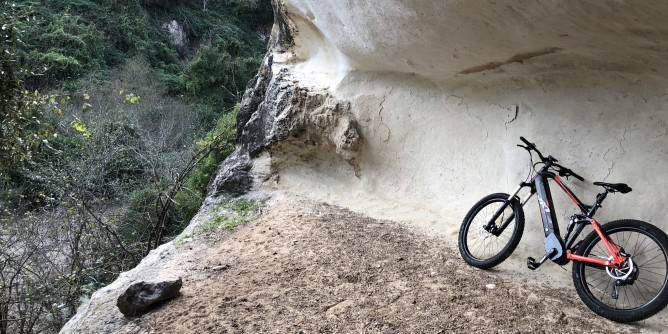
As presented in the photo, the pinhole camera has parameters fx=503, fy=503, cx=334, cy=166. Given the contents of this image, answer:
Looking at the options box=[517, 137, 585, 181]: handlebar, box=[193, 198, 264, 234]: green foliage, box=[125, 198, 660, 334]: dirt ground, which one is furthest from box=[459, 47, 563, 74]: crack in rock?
box=[193, 198, 264, 234]: green foliage

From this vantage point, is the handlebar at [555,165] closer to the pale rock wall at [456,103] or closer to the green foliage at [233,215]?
the pale rock wall at [456,103]

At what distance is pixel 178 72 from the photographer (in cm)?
1783

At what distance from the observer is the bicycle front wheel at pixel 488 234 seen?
11.7ft

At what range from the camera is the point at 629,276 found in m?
2.79

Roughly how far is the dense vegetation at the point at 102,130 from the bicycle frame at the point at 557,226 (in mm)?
5182

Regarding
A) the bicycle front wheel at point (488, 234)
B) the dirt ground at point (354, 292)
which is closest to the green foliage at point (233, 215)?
the dirt ground at point (354, 292)

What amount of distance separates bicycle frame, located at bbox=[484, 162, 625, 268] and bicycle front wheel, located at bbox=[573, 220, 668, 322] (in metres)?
0.05

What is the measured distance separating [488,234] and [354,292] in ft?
3.94

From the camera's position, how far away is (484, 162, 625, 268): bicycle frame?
2902 millimetres

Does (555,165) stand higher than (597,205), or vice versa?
(555,165)

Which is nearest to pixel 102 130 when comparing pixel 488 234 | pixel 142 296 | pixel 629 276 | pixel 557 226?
pixel 142 296

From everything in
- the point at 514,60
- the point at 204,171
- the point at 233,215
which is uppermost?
the point at 514,60

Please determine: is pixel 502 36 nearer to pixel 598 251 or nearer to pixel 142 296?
pixel 598 251

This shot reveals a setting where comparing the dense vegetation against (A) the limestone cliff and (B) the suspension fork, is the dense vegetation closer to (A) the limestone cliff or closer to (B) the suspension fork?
(A) the limestone cliff
